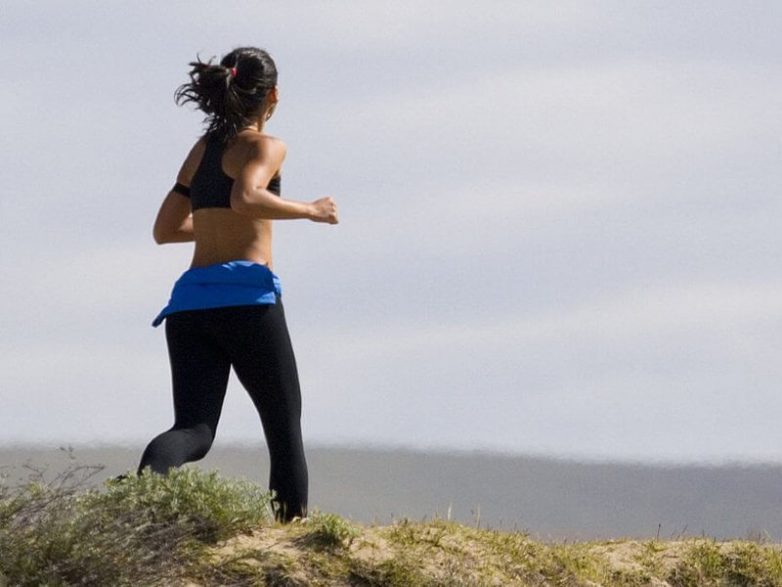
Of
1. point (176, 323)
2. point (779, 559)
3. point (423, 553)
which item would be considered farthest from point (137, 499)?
point (779, 559)

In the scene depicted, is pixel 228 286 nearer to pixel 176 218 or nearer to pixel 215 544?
pixel 176 218

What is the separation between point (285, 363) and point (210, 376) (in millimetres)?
394

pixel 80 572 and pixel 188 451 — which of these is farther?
pixel 188 451

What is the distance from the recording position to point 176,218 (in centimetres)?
792

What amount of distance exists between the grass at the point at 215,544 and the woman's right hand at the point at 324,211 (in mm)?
1443

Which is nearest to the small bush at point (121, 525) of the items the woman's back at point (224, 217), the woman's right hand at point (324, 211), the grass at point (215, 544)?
the grass at point (215, 544)

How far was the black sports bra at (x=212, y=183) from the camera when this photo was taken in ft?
24.4

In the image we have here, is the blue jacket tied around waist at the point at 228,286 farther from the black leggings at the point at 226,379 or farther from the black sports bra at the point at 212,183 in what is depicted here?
the black sports bra at the point at 212,183

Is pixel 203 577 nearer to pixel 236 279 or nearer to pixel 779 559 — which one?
pixel 236 279

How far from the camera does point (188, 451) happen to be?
727cm

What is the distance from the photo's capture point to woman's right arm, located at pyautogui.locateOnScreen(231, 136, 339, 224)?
717 cm

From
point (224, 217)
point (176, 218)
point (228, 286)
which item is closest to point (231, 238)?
point (224, 217)

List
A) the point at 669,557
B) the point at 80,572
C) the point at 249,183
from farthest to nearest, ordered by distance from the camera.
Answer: the point at 669,557 < the point at 249,183 < the point at 80,572

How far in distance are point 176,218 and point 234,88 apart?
84 centimetres
